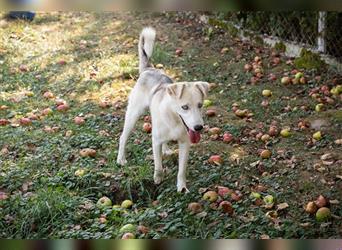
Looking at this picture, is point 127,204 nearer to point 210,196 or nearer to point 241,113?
point 210,196

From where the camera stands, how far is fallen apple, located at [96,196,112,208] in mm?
2145

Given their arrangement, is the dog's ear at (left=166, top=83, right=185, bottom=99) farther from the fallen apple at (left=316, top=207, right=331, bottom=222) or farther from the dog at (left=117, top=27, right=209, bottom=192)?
the fallen apple at (left=316, top=207, right=331, bottom=222)

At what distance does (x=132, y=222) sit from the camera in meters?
1.98

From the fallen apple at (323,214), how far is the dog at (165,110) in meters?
0.56

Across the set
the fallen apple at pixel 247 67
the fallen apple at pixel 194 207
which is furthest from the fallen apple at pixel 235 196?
the fallen apple at pixel 247 67

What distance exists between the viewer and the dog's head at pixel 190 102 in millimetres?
2049

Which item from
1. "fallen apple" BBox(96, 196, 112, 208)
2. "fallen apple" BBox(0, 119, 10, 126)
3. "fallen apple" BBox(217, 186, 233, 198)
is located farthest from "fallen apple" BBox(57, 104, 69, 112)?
"fallen apple" BBox(217, 186, 233, 198)

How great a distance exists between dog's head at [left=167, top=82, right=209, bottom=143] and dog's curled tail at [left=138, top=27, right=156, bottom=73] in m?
0.57

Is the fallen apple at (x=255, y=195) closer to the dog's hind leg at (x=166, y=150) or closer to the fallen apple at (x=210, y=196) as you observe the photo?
the fallen apple at (x=210, y=196)

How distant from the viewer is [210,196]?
216 cm

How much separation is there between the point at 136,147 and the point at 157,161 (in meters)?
0.44

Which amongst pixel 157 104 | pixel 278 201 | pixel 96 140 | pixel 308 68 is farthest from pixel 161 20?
pixel 278 201

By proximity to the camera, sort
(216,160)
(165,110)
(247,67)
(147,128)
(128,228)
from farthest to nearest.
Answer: (247,67), (147,128), (216,160), (165,110), (128,228)

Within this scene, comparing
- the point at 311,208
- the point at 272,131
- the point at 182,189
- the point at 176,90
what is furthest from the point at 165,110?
the point at 272,131
